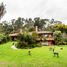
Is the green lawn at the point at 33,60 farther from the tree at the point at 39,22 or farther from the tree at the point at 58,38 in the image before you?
the tree at the point at 39,22

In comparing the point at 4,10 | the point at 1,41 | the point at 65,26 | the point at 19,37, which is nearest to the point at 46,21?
the point at 65,26

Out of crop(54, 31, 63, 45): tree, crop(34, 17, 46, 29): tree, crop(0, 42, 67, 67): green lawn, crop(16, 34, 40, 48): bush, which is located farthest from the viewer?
crop(34, 17, 46, 29): tree

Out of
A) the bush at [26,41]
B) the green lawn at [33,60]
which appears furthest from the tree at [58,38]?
the green lawn at [33,60]

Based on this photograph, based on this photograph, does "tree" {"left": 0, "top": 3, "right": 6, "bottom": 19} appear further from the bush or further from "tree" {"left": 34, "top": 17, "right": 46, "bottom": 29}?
"tree" {"left": 34, "top": 17, "right": 46, "bottom": 29}

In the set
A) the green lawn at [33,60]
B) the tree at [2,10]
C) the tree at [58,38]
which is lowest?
the tree at [58,38]

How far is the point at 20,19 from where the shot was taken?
451 ft

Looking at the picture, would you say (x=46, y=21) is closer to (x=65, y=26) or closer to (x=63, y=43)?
(x=65, y=26)

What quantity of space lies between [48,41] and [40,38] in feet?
9.12

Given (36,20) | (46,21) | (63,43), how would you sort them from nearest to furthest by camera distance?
(63,43) < (36,20) < (46,21)

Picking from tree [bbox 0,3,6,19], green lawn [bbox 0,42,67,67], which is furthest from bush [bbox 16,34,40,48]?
green lawn [bbox 0,42,67,67]

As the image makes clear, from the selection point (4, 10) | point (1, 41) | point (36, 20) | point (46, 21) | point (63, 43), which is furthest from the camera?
point (46, 21)

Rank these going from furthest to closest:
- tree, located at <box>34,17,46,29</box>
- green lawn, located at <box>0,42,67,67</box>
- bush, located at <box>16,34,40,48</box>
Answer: tree, located at <box>34,17,46,29</box> < bush, located at <box>16,34,40,48</box> < green lawn, located at <box>0,42,67,67</box>

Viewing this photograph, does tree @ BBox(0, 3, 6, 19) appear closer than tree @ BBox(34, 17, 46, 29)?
Yes

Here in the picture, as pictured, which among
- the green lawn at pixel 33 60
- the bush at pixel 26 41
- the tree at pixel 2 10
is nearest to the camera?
the green lawn at pixel 33 60
